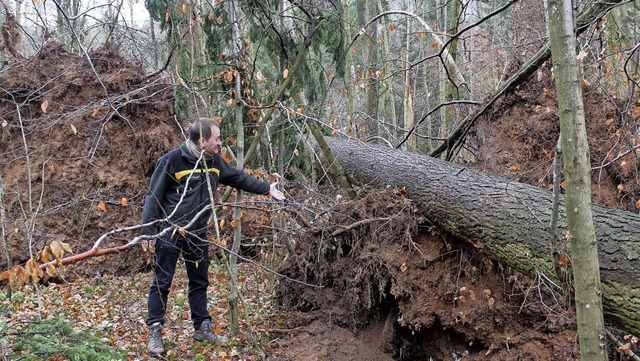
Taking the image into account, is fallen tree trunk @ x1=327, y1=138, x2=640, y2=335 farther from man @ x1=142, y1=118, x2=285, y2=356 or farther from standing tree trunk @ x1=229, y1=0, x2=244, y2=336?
man @ x1=142, y1=118, x2=285, y2=356

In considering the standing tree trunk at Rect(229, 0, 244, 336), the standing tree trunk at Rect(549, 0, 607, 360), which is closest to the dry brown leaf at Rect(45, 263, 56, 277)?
the standing tree trunk at Rect(229, 0, 244, 336)

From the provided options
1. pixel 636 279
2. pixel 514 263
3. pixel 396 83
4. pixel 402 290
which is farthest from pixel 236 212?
pixel 396 83

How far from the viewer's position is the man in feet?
14.5

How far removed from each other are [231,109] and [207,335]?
8.45 ft

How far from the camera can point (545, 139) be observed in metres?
5.37

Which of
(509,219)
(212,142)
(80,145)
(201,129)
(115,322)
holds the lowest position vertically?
(115,322)

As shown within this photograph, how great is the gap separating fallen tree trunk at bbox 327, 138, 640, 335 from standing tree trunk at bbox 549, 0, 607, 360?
0.69 metres

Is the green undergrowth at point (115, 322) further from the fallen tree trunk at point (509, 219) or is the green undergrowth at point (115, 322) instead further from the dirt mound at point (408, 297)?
the fallen tree trunk at point (509, 219)

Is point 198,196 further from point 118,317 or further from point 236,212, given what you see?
point 118,317

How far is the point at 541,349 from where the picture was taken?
403 centimetres

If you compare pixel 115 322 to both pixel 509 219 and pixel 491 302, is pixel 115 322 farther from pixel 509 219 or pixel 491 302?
pixel 509 219

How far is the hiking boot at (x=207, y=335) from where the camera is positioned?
475cm

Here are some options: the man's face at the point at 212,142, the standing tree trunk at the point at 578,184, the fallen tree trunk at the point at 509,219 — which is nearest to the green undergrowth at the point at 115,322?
the man's face at the point at 212,142

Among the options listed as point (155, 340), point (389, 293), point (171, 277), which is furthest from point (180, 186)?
point (389, 293)
